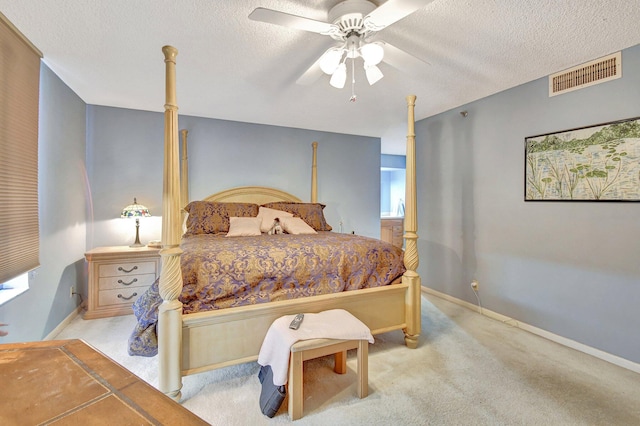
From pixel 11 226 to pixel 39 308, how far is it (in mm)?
818

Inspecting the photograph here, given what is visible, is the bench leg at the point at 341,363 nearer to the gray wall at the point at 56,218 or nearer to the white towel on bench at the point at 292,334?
the white towel on bench at the point at 292,334

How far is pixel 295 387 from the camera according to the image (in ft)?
5.16

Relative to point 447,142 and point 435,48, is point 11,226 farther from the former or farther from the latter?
point 447,142

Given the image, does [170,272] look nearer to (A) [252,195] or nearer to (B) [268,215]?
(B) [268,215]

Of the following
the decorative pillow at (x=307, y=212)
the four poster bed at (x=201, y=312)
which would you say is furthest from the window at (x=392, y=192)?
the four poster bed at (x=201, y=312)

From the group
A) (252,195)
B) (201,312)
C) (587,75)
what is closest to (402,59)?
(587,75)

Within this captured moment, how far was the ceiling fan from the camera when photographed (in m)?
1.44

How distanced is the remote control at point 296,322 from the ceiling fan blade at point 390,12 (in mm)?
1750

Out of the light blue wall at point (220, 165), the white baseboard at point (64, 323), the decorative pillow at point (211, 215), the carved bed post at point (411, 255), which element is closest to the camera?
the carved bed post at point (411, 255)

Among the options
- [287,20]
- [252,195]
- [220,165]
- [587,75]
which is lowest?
[252,195]

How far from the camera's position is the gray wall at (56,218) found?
7.15ft

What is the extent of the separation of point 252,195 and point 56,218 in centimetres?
199

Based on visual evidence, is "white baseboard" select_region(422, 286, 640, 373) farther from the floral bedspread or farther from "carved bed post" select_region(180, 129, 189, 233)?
"carved bed post" select_region(180, 129, 189, 233)

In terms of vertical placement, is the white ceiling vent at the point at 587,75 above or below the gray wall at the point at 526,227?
above
